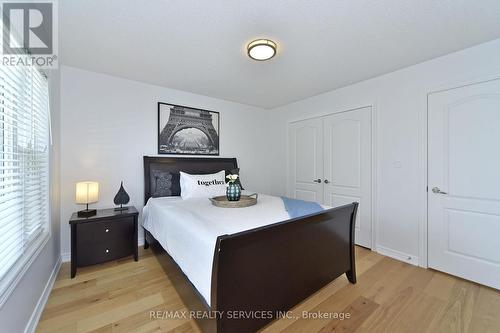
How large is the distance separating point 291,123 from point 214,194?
84.5 inches

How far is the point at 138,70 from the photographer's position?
104 inches

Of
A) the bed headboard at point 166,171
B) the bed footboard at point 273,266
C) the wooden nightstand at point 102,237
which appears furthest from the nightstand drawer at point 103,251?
the bed footboard at point 273,266

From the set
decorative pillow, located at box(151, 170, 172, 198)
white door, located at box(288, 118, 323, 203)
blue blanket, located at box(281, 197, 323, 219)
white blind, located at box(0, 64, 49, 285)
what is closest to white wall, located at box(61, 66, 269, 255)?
decorative pillow, located at box(151, 170, 172, 198)

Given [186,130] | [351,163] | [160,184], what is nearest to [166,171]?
[160,184]

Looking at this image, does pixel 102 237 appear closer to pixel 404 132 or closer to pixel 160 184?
pixel 160 184

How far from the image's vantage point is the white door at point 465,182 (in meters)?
2.04

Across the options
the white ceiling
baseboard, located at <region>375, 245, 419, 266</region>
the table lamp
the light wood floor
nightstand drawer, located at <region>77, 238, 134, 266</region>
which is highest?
the white ceiling

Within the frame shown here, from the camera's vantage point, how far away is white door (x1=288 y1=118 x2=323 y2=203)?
361cm

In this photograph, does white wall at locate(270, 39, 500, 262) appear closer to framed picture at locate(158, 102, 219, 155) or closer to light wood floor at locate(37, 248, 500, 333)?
light wood floor at locate(37, 248, 500, 333)

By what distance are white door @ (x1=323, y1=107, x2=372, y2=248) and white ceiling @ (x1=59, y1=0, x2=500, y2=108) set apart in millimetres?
648

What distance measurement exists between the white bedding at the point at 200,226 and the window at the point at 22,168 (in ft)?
3.04

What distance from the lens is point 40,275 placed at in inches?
67.6

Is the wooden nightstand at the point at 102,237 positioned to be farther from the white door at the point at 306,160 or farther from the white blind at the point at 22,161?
the white door at the point at 306,160
